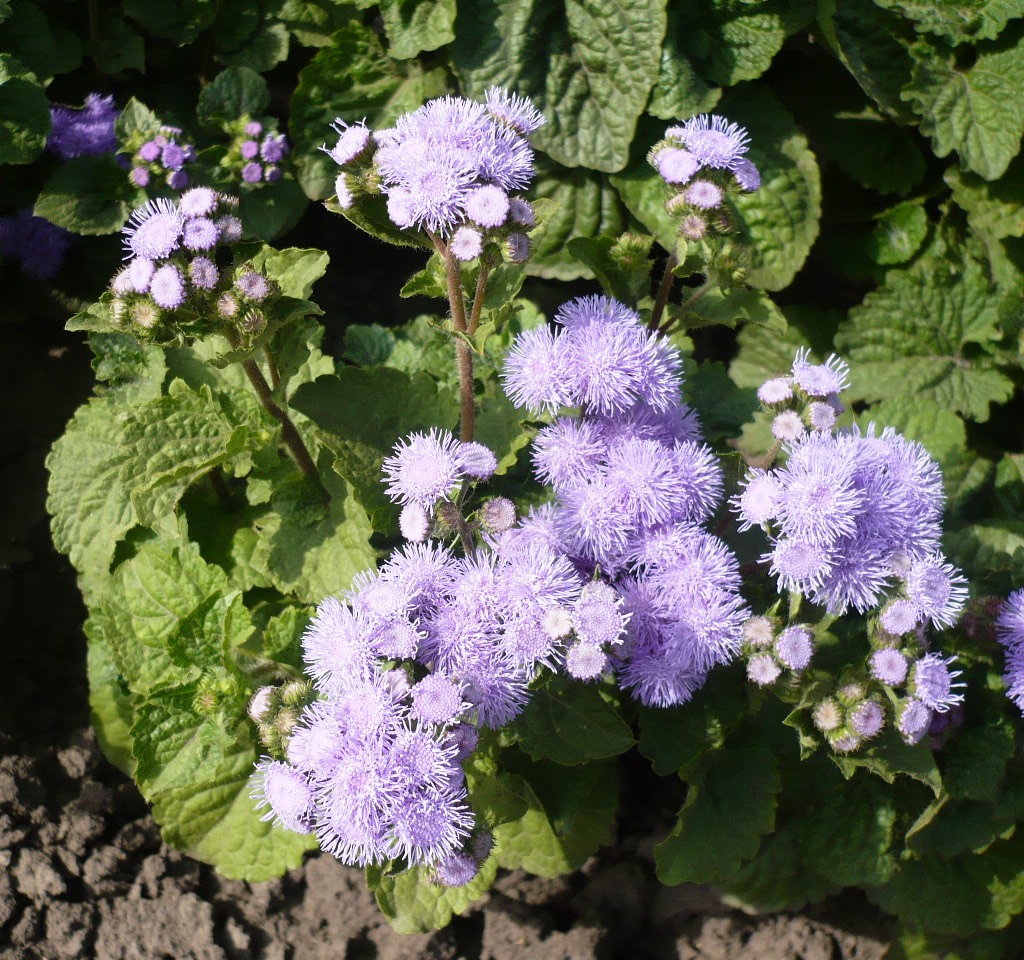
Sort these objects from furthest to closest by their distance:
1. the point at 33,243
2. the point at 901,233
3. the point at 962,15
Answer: the point at 901,233, the point at 962,15, the point at 33,243

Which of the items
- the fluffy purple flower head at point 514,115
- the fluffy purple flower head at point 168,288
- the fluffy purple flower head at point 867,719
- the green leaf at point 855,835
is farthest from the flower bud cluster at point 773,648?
the fluffy purple flower head at point 168,288

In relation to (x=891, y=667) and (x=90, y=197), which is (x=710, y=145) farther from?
(x=90, y=197)

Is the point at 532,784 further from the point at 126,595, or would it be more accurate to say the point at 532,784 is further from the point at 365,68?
the point at 365,68

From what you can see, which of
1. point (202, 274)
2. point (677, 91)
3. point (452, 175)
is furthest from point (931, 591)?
point (677, 91)

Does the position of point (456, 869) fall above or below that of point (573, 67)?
below

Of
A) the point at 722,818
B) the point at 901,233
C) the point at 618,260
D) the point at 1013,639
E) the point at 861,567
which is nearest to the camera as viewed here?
the point at 861,567
